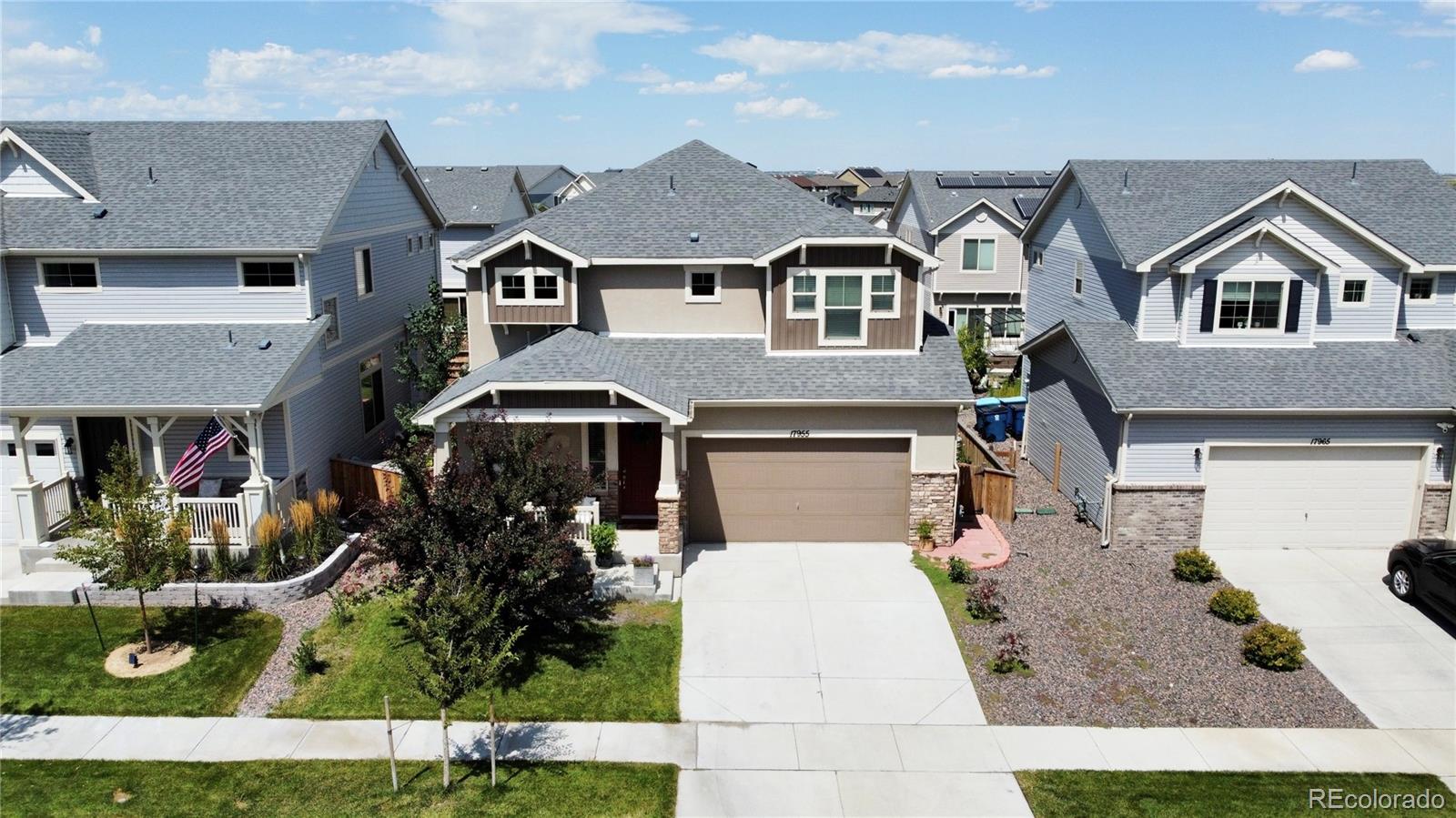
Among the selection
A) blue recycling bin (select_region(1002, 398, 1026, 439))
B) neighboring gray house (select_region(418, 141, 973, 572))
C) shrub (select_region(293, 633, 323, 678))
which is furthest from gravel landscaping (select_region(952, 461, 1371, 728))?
shrub (select_region(293, 633, 323, 678))

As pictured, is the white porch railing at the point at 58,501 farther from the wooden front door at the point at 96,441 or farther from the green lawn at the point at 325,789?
the green lawn at the point at 325,789

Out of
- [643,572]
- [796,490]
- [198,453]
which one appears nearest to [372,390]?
[198,453]

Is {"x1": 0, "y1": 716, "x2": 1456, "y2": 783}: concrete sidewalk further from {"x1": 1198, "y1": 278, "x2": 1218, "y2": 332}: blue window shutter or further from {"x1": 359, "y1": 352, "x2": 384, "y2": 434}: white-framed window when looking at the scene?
{"x1": 359, "y1": 352, "x2": 384, "y2": 434}: white-framed window

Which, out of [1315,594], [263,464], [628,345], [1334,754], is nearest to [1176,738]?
[1334,754]

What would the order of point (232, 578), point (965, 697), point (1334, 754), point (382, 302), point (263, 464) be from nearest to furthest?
1. point (1334, 754)
2. point (965, 697)
3. point (232, 578)
4. point (263, 464)
5. point (382, 302)

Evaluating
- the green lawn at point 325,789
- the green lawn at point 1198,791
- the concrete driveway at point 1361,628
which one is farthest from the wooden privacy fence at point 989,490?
the green lawn at point 325,789

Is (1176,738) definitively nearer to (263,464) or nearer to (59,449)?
(263,464)
